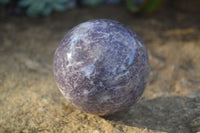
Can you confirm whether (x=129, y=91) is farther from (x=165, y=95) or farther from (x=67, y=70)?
(x=165, y=95)

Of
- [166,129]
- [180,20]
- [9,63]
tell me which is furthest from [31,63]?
[180,20]

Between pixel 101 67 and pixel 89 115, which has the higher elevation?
pixel 101 67

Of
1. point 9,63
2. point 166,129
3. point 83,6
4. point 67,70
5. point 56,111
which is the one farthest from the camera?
point 83,6

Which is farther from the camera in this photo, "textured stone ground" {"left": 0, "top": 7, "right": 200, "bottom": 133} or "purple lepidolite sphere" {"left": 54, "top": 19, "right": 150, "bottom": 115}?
"textured stone ground" {"left": 0, "top": 7, "right": 200, "bottom": 133}

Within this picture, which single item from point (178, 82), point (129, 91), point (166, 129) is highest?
point (178, 82)

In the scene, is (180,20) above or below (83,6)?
below

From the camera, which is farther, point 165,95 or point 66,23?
point 66,23

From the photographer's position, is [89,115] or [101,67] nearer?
[101,67]
